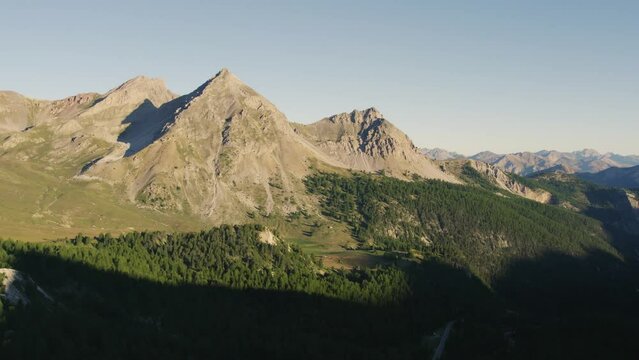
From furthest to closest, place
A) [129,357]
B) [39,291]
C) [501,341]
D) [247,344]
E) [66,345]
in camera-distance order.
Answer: [501,341], [247,344], [39,291], [129,357], [66,345]

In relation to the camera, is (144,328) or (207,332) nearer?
(144,328)

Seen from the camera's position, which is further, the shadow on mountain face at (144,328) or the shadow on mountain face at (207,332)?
the shadow on mountain face at (207,332)

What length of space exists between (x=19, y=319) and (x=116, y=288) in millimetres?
56789

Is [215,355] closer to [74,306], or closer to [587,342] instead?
[74,306]

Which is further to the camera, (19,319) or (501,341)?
(501,341)

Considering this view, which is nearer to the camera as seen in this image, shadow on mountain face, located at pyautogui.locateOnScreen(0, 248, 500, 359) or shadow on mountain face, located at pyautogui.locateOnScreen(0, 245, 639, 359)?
shadow on mountain face, located at pyautogui.locateOnScreen(0, 248, 500, 359)

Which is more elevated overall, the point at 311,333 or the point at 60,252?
the point at 60,252

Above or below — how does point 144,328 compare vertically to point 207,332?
above

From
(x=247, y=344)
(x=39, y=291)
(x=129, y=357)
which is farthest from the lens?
(x=247, y=344)

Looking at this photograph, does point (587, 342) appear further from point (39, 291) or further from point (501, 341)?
point (39, 291)

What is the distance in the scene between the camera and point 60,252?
19600 cm

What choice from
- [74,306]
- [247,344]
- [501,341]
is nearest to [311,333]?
[247,344]

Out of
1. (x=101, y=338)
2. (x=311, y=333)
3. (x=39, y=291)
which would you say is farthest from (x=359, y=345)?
(x=39, y=291)

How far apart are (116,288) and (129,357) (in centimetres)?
5528
